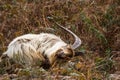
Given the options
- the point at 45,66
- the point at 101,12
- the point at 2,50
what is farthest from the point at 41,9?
the point at 45,66

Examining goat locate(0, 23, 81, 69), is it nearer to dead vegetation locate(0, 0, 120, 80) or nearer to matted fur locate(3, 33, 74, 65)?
matted fur locate(3, 33, 74, 65)

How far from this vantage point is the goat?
684 centimetres

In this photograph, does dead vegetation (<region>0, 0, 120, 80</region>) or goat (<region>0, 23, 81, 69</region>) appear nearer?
goat (<region>0, 23, 81, 69</region>)

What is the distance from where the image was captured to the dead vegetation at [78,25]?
277 inches

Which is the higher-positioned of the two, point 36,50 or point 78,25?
point 78,25

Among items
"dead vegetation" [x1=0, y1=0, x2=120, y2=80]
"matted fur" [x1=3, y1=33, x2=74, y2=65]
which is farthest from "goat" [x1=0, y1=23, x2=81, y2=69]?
"dead vegetation" [x1=0, y1=0, x2=120, y2=80]

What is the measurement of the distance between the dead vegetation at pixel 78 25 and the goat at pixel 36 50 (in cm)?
13

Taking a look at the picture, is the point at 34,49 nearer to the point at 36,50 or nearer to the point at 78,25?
the point at 36,50

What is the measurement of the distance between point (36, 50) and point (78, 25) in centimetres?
194

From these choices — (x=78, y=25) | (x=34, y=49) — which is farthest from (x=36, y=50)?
(x=78, y=25)

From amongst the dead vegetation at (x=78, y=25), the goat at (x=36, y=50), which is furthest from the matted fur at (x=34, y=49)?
the dead vegetation at (x=78, y=25)

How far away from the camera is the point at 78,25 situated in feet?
29.0

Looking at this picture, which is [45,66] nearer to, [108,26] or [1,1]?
[108,26]

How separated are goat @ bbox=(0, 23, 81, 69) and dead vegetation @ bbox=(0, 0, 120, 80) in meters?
0.13
